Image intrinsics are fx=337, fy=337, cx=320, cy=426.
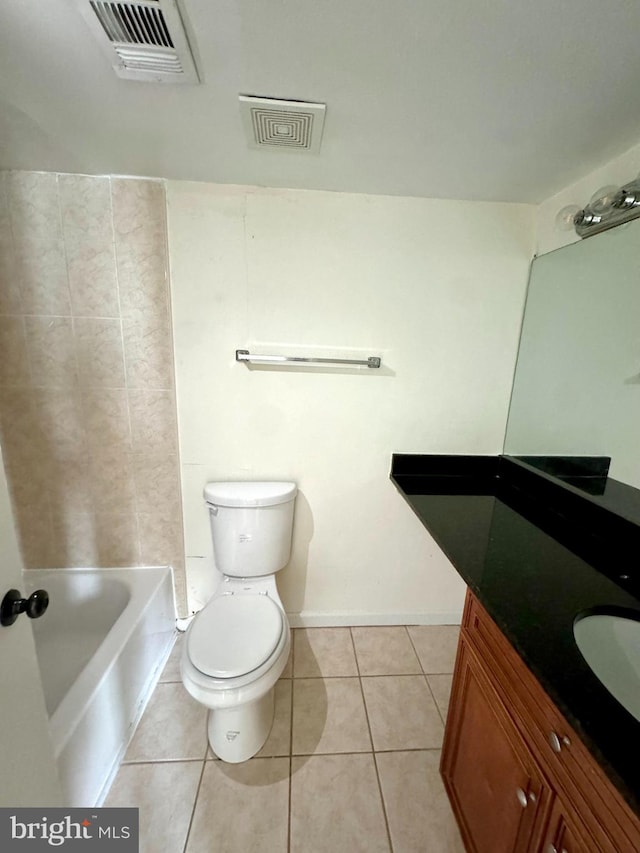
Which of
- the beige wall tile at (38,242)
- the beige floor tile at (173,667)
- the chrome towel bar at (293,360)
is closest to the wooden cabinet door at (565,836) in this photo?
the chrome towel bar at (293,360)

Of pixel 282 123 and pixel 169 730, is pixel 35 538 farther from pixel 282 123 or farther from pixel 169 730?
pixel 282 123

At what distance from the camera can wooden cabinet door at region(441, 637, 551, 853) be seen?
2.27 ft

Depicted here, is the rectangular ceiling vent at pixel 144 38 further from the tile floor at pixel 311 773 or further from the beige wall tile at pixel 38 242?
the tile floor at pixel 311 773

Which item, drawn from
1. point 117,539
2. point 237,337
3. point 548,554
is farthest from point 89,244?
point 548,554

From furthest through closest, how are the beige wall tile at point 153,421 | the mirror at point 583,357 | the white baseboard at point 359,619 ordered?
1. the white baseboard at point 359,619
2. the beige wall tile at point 153,421
3. the mirror at point 583,357

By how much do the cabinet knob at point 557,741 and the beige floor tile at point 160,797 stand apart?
1.10 m

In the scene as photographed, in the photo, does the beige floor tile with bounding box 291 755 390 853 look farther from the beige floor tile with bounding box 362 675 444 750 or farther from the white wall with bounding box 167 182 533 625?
the white wall with bounding box 167 182 533 625

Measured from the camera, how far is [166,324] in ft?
4.65

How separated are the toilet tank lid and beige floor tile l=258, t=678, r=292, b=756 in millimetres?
799

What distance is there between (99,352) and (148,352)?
0.21m

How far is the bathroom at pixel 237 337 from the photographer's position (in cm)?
133

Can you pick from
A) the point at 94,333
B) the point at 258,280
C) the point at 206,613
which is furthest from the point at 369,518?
the point at 94,333

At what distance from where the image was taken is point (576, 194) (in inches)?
49.4

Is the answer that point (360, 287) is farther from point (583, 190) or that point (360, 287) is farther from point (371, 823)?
point (371, 823)
